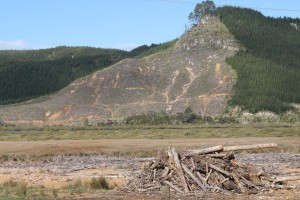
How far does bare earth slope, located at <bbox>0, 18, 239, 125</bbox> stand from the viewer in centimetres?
15800

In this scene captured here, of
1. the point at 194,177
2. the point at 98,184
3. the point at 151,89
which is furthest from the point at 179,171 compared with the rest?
the point at 151,89

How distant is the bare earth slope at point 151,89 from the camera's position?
15800 centimetres

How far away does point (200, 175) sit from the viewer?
985 inches

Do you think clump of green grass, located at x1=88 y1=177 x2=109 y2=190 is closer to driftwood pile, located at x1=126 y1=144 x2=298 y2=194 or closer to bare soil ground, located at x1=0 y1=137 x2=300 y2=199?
bare soil ground, located at x1=0 y1=137 x2=300 y2=199

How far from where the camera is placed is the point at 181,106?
157500 mm

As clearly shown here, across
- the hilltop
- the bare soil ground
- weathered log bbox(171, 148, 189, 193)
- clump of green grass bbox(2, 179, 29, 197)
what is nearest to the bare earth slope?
the hilltop

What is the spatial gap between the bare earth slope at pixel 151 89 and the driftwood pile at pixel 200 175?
4953 inches

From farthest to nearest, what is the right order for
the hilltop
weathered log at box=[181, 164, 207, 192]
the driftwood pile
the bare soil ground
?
the hilltop < the driftwood pile < weathered log at box=[181, 164, 207, 192] < the bare soil ground

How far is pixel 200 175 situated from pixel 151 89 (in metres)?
146

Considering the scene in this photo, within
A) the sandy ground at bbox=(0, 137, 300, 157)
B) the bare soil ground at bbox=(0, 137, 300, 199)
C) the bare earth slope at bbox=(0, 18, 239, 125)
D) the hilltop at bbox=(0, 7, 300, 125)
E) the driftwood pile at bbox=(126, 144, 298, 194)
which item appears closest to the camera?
the bare soil ground at bbox=(0, 137, 300, 199)

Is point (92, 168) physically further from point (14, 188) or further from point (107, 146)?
point (107, 146)

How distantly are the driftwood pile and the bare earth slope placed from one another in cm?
12579

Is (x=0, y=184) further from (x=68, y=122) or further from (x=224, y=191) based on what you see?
(x=68, y=122)

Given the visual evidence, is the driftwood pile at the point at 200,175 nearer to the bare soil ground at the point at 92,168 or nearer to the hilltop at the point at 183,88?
the bare soil ground at the point at 92,168
